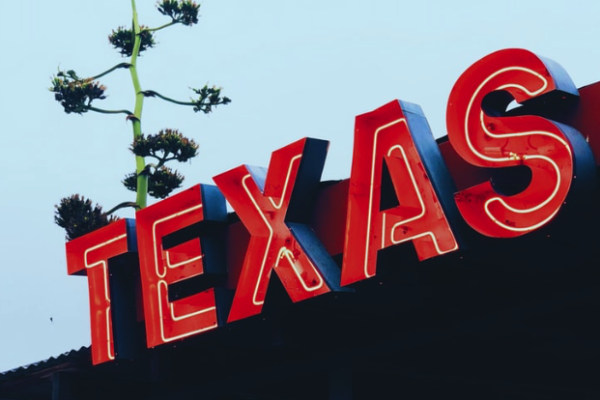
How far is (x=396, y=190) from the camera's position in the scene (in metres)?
11.2

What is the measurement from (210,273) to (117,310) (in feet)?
7.23

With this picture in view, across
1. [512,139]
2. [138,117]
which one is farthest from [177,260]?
[138,117]

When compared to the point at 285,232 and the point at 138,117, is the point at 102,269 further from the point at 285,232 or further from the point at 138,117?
the point at 138,117

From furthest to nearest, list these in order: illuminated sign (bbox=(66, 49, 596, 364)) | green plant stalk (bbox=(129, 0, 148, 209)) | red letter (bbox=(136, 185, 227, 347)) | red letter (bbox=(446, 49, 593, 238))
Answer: green plant stalk (bbox=(129, 0, 148, 209)), red letter (bbox=(136, 185, 227, 347)), illuminated sign (bbox=(66, 49, 596, 364)), red letter (bbox=(446, 49, 593, 238))

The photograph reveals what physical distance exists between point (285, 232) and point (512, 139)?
328cm

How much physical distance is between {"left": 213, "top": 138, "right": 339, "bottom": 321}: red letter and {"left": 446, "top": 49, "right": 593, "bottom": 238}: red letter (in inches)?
86.1

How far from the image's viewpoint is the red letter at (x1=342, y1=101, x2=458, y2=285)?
35.2ft

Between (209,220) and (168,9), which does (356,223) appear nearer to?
(209,220)

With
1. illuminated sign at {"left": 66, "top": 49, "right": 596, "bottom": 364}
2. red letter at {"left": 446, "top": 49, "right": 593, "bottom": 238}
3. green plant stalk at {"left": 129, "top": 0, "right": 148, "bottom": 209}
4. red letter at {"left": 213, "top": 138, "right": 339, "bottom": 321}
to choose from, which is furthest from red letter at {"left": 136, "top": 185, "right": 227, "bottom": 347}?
green plant stalk at {"left": 129, "top": 0, "right": 148, "bottom": 209}

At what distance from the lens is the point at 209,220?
13.8 meters

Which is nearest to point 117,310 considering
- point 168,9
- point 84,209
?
point 84,209

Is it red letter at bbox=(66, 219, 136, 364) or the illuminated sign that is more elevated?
red letter at bbox=(66, 219, 136, 364)

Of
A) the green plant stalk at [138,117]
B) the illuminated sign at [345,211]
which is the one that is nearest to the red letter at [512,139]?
the illuminated sign at [345,211]

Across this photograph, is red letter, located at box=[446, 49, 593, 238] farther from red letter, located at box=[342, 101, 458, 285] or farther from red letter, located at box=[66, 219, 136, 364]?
red letter, located at box=[66, 219, 136, 364]
